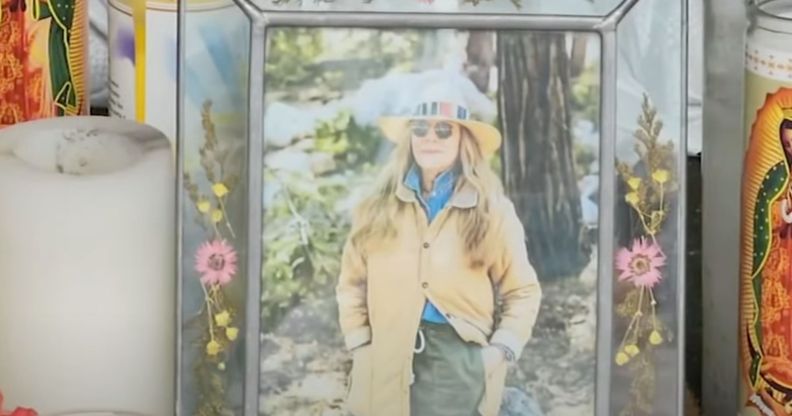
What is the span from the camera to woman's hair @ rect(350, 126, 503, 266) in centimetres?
59

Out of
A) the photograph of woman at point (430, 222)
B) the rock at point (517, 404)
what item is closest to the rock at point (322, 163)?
the photograph of woman at point (430, 222)

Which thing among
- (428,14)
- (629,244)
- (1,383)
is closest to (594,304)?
(629,244)

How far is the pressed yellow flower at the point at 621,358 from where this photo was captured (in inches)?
23.5

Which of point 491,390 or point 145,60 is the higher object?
point 145,60

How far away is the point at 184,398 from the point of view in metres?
0.60

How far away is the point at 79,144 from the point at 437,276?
152 millimetres

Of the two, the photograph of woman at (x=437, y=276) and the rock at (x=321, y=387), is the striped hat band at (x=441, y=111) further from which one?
the rock at (x=321, y=387)

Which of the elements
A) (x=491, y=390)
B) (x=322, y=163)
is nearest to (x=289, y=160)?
(x=322, y=163)

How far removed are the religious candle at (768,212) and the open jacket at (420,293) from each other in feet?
0.31

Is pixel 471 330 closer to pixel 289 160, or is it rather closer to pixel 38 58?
pixel 289 160

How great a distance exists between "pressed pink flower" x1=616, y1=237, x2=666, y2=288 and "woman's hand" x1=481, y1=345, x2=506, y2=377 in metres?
0.05

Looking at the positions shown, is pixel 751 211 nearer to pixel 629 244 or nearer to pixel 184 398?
pixel 629 244

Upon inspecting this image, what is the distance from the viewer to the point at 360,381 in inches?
23.4

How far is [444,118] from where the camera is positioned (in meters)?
0.59
